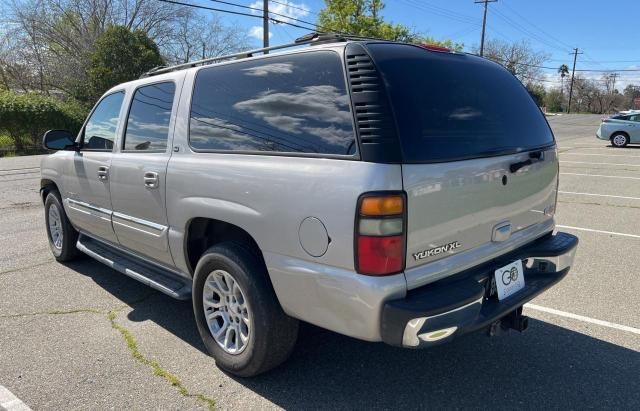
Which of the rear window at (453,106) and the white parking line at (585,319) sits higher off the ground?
the rear window at (453,106)

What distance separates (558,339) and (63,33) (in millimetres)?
36708

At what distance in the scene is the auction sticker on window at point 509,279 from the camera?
267 centimetres

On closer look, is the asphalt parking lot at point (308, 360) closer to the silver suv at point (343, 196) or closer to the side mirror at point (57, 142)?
the silver suv at point (343, 196)

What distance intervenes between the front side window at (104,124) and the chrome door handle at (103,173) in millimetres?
181

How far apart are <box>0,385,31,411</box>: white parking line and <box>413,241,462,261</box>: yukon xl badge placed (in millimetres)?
2354

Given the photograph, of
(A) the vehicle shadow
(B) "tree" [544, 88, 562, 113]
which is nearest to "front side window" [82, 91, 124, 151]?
(A) the vehicle shadow

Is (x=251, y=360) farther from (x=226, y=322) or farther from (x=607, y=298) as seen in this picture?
(x=607, y=298)

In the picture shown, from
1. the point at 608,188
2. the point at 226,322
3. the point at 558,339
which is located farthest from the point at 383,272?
the point at 608,188

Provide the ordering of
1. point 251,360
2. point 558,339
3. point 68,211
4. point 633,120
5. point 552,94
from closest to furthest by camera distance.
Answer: point 251,360 → point 558,339 → point 68,211 → point 633,120 → point 552,94

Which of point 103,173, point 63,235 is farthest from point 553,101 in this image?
point 103,173

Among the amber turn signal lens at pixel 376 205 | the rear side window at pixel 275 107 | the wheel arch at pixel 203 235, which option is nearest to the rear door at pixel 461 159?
the amber turn signal lens at pixel 376 205

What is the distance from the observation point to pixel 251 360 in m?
2.78

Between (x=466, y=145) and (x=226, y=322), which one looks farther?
(x=226, y=322)

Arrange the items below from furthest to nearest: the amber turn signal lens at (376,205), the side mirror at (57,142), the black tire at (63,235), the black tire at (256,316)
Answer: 1. the black tire at (63,235)
2. the side mirror at (57,142)
3. the black tire at (256,316)
4. the amber turn signal lens at (376,205)
